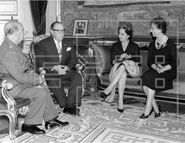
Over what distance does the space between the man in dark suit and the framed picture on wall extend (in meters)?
1.94

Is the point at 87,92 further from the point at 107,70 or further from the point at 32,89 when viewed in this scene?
the point at 32,89

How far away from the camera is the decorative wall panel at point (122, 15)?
17.7 feet

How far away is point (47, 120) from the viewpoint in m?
3.87

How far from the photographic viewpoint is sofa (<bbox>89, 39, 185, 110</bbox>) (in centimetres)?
448

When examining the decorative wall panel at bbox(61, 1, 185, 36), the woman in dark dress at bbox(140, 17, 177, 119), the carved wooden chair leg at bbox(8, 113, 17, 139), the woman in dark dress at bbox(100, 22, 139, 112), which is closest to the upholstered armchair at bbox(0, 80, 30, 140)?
the carved wooden chair leg at bbox(8, 113, 17, 139)

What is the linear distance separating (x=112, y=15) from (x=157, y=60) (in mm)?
2068

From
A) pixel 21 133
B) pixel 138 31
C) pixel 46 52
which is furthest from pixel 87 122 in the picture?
pixel 138 31

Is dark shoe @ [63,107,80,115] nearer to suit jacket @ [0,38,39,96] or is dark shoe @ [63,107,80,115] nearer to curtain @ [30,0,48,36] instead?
suit jacket @ [0,38,39,96]

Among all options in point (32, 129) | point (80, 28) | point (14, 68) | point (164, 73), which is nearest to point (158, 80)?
point (164, 73)

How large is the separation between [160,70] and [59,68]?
1.70m

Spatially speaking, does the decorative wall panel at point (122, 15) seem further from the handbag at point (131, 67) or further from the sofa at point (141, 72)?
the handbag at point (131, 67)

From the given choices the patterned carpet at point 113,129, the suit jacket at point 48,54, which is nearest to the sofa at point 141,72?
the patterned carpet at point 113,129

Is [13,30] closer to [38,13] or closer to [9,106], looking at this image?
[9,106]

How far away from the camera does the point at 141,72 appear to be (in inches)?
206
